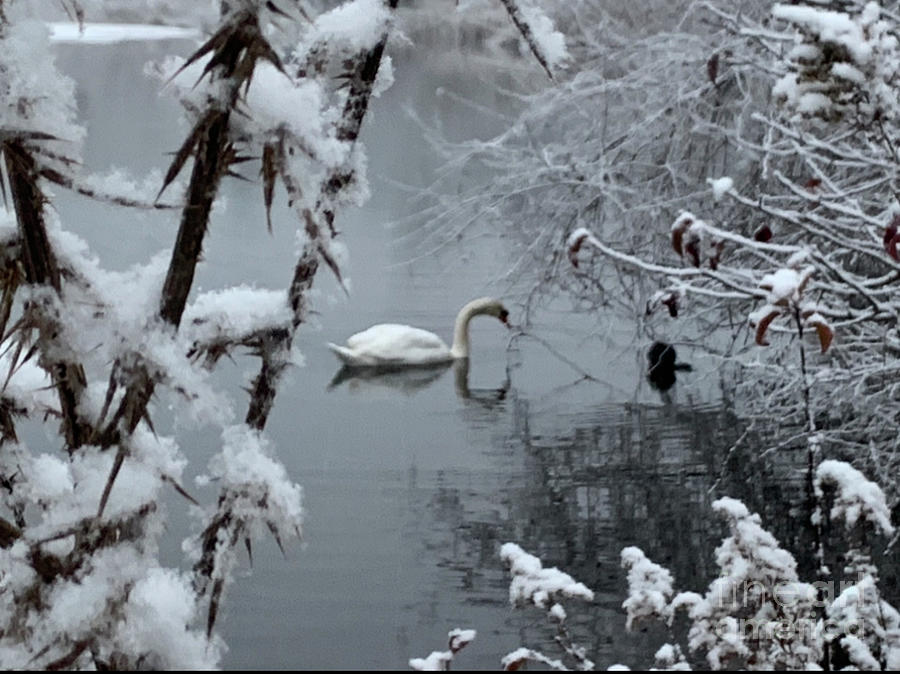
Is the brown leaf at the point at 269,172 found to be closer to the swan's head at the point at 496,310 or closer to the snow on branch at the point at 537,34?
the snow on branch at the point at 537,34

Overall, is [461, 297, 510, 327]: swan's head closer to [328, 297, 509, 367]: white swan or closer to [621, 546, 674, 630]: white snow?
[328, 297, 509, 367]: white swan

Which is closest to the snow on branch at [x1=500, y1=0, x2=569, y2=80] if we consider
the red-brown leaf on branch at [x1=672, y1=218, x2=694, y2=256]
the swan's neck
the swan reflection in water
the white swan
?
the red-brown leaf on branch at [x1=672, y1=218, x2=694, y2=256]

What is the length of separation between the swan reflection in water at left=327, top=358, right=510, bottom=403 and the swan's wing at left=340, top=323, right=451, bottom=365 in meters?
0.09

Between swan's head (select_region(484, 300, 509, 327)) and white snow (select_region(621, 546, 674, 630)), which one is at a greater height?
swan's head (select_region(484, 300, 509, 327))

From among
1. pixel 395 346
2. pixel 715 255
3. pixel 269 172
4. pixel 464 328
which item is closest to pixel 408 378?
pixel 395 346

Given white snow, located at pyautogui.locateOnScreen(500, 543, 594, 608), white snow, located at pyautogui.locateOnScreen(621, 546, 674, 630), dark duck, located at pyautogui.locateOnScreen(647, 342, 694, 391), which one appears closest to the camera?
white snow, located at pyautogui.locateOnScreen(500, 543, 594, 608)

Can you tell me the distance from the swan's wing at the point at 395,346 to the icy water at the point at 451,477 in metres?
0.19

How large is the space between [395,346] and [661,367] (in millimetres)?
2079

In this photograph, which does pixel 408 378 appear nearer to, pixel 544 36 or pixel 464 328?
pixel 464 328

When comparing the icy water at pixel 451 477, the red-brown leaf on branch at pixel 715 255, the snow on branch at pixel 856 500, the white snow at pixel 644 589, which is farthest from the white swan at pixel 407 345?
the snow on branch at pixel 856 500

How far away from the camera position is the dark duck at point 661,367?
10609 millimetres

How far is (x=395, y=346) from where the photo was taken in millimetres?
10992

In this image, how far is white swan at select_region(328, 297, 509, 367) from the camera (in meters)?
11.0

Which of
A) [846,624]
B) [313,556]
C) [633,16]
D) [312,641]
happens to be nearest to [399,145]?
[633,16]
